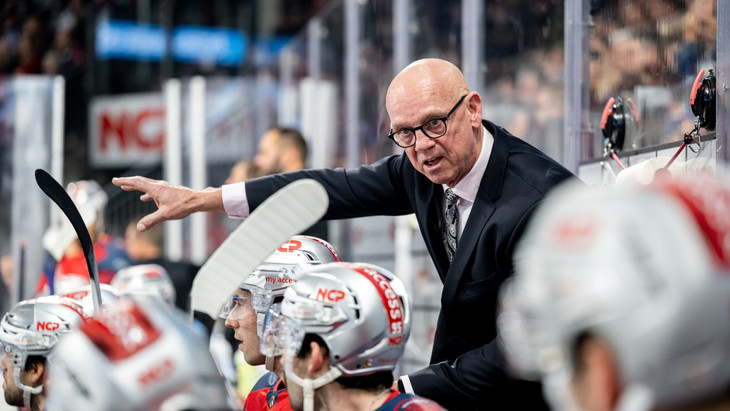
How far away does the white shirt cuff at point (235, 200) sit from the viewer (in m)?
3.12

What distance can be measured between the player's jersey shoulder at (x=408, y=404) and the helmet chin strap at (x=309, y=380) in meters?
0.13

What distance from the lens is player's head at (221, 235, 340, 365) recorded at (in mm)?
3021

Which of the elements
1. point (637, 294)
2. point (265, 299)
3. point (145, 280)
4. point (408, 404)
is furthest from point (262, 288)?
point (145, 280)

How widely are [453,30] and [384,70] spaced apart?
0.96 m

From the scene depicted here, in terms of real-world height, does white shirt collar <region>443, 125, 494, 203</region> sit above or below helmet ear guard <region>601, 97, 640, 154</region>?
below

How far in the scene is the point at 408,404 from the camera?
7.51ft

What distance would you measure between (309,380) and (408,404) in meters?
0.23

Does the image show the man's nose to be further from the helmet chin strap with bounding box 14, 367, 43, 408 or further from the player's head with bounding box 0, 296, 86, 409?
the helmet chin strap with bounding box 14, 367, 43, 408

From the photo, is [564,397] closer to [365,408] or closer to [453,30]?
[365,408]

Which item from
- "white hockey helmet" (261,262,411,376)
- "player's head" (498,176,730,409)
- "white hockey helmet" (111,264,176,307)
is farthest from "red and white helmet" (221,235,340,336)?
"white hockey helmet" (111,264,176,307)

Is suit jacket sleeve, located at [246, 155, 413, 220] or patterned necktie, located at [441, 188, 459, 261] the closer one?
patterned necktie, located at [441, 188, 459, 261]

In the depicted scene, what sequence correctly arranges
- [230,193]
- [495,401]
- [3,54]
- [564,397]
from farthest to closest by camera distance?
[3,54] → [230,193] → [495,401] → [564,397]

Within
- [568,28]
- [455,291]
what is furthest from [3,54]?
[455,291]

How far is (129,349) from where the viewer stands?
167cm
